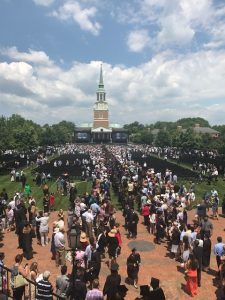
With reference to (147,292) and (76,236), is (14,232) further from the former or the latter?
(147,292)

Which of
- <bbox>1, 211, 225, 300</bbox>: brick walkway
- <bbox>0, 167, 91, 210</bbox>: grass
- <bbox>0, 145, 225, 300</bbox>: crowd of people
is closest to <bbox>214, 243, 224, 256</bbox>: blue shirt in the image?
<bbox>0, 145, 225, 300</bbox>: crowd of people

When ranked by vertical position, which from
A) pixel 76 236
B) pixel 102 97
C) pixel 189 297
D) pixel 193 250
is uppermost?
pixel 102 97

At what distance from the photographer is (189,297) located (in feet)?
37.3

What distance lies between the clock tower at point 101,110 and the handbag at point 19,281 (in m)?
168

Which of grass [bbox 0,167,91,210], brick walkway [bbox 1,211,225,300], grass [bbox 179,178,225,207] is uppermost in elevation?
grass [bbox 179,178,225,207]

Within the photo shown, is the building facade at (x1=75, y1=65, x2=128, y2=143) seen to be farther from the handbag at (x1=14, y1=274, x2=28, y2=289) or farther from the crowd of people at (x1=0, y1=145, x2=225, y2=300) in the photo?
the handbag at (x1=14, y1=274, x2=28, y2=289)

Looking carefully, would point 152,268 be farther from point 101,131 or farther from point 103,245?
point 101,131

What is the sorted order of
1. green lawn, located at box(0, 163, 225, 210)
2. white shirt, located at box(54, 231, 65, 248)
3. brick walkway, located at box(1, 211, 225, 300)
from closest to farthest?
brick walkway, located at box(1, 211, 225, 300) → white shirt, located at box(54, 231, 65, 248) → green lawn, located at box(0, 163, 225, 210)

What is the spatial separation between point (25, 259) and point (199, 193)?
59.4 feet

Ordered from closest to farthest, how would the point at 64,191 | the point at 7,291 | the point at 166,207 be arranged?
the point at 7,291 < the point at 166,207 < the point at 64,191

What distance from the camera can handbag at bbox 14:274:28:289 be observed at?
9664mm

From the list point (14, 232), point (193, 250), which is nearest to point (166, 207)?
point (193, 250)

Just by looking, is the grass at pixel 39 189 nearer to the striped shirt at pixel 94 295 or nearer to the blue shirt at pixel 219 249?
the blue shirt at pixel 219 249

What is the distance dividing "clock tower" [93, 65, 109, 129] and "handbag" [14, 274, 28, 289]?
16784 cm
